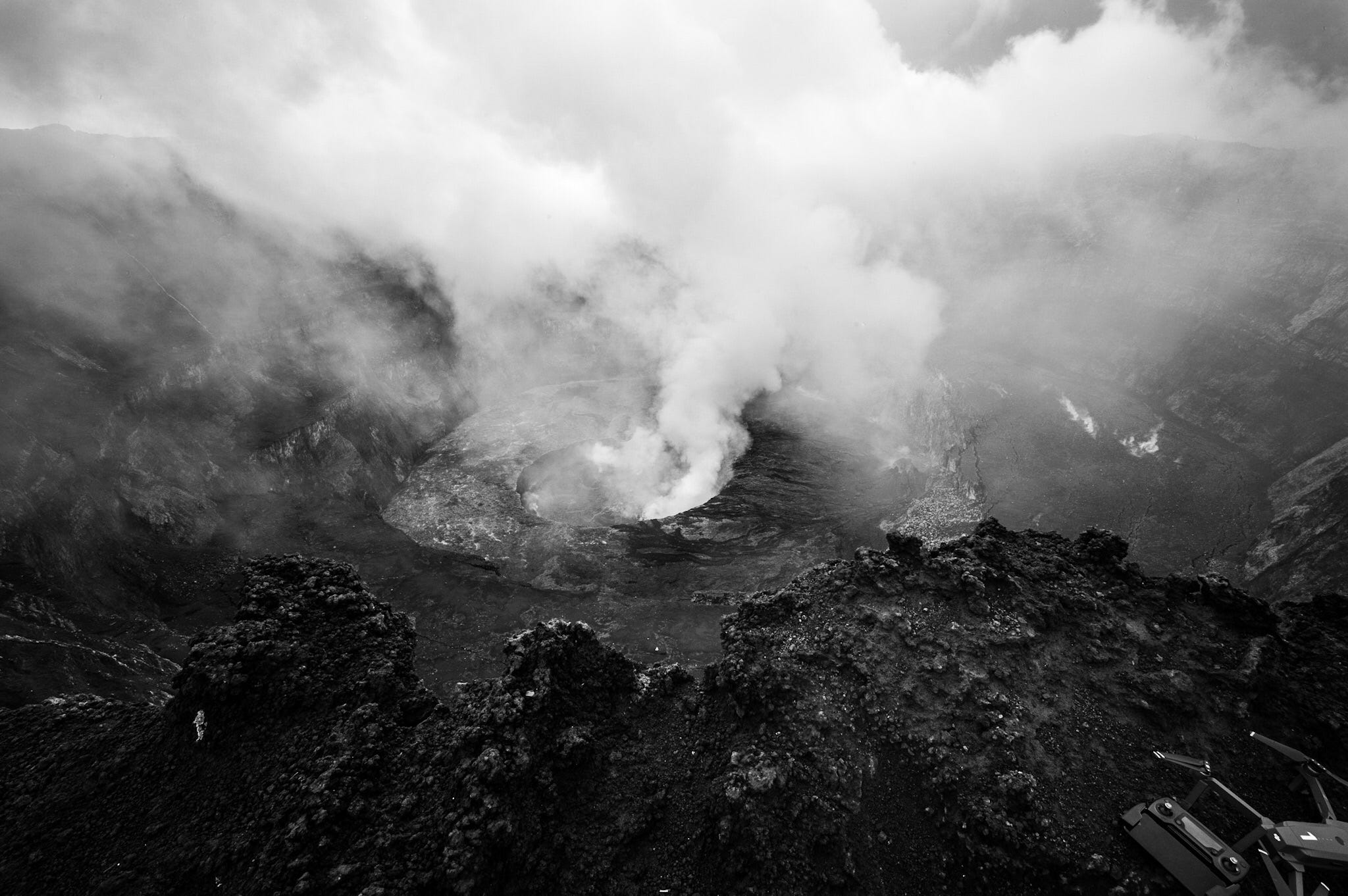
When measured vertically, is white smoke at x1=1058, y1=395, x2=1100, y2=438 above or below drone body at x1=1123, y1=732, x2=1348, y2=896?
above

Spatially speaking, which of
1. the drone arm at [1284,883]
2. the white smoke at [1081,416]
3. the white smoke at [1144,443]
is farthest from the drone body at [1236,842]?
the white smoke at [1081,416]

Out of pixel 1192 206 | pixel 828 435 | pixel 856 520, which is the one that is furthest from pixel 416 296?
pixel 1192 206

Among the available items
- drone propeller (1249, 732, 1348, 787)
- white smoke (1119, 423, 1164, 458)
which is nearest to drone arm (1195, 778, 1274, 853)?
drone propeller (1249, 732, 1348, 787)

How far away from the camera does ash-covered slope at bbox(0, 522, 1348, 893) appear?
27.7 feet

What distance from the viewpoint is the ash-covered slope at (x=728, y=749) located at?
8438mm

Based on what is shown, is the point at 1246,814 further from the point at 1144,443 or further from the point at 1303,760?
the point at 1144,443

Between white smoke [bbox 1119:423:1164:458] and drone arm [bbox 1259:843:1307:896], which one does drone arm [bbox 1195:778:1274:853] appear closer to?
drone arm [bbox 1259:843:1307:896]

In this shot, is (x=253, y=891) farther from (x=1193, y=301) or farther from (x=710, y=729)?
(x=1193, y=301)

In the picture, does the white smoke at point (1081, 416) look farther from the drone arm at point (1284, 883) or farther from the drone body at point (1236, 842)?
the drone arm at point (1284, 883)

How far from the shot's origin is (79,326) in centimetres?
2517

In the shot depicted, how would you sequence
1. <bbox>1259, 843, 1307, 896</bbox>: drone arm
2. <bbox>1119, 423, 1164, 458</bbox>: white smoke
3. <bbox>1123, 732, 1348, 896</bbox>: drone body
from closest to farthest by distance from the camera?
1. <bbox>1259, 843, 1307, 896</bbox>: drone arm
2. <bbox>1123, 732, 1348, 896</bbox>: drone body
3. <bbox>1119, 423, 1164, 458</bbox>: white smoke

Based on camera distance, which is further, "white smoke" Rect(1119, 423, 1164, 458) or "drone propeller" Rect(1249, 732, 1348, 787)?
"white smoke" Rect(1119, 423, 1164, 458)

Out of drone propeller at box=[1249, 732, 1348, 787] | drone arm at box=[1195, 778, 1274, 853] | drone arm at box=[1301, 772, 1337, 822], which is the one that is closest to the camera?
drone arm at box=[1195, 778, 1274, 853]

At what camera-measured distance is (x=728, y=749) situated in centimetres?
1038
